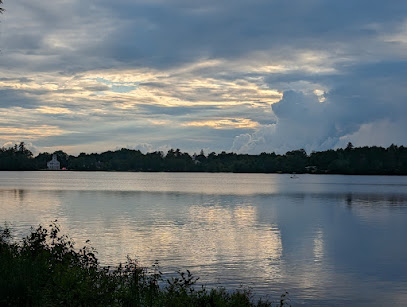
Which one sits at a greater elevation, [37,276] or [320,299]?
[37,276]

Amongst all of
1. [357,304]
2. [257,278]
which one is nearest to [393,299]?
[357,304]

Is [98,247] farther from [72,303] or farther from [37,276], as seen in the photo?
[72,303]

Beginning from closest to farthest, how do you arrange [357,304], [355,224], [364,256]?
1. [357,304]
2. [364,256]
3. [355,224]

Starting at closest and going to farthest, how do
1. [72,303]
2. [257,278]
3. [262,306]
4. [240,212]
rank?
[72,303] → [262,306] → [257,278] → [240,212]

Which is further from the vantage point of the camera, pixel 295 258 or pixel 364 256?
pixel 364 256

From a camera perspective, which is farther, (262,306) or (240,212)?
(240,212)

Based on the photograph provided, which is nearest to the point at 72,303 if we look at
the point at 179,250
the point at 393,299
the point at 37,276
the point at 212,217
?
the point at 37,276

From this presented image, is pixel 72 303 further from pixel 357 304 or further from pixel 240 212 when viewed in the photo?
pixel 240 212

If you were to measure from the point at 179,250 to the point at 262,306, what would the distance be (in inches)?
748

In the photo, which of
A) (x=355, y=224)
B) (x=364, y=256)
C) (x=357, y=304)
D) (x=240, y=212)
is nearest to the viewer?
(x=357, y=304)

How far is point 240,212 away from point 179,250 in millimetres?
39108

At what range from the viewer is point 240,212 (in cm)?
7756

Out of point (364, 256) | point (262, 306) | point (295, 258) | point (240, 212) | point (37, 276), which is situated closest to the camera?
point (37, 276)

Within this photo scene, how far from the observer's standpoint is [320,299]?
84.8 feet
